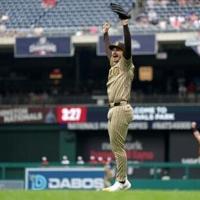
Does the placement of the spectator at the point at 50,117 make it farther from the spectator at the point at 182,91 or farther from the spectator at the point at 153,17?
the spectator at the point at 153,17

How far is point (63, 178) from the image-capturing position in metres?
20.3

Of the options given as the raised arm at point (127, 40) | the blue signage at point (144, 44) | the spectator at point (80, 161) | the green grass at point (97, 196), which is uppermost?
the raised arm at point (127, 40)

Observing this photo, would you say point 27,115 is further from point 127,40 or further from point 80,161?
point 127,40

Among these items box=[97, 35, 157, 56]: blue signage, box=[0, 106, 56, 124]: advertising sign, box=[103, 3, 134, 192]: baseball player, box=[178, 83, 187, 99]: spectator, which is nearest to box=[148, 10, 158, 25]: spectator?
box=[97, 35, 157, 56]: blue signage

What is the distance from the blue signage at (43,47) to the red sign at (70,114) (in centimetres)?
162

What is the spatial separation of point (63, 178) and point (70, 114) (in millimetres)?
3371

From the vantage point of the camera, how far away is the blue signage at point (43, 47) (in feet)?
76.7

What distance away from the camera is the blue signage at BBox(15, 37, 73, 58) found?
76.7 ft

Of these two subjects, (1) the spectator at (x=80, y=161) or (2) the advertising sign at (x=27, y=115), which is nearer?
(1) the spectator at (x=80, y=161)

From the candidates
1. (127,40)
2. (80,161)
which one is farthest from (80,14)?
(127,40)

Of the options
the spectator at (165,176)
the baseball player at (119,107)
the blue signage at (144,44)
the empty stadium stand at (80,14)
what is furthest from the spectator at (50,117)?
the baseball player at (119,107)

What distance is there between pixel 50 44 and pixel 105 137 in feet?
10.7

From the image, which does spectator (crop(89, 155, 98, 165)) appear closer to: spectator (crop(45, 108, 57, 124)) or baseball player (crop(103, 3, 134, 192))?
spectator (crop(45, 108, 57, 124))

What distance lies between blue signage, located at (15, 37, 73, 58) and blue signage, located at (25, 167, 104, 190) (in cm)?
435
